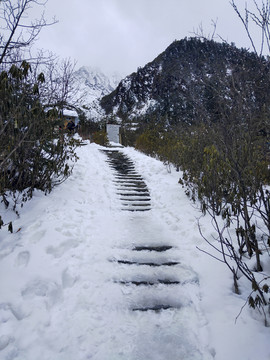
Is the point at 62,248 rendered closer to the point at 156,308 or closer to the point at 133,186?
the point at 156,308

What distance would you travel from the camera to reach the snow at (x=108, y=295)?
183 cm

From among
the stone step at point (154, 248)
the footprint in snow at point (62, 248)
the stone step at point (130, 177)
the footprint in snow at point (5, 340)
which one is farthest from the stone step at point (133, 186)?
the footprint in snow at point (5, 340)

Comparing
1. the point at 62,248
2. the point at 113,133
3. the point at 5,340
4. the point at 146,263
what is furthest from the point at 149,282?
the point at 113,133

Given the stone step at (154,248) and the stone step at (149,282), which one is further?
the stone step at (154,248)

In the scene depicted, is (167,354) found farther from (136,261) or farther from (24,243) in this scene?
(24,243)

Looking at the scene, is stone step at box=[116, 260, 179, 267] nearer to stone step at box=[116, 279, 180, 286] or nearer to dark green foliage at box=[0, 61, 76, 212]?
stone step at box=[116, 279, 180, 286]

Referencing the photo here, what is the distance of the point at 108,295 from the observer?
246 cm

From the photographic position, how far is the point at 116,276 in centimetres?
276

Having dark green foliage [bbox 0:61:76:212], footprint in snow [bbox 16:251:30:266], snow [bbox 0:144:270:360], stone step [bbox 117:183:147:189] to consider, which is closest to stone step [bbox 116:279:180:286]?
snow [bbox 0:144:270:360]

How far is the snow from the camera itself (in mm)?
1828

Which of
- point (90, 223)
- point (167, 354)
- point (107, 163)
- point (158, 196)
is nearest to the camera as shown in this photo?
point (167, 354)

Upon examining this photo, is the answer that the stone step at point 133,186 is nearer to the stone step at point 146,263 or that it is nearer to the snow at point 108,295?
the snow at point 108,295

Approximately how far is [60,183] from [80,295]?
2.90m

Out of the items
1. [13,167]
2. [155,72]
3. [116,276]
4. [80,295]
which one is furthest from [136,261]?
[155,72]
